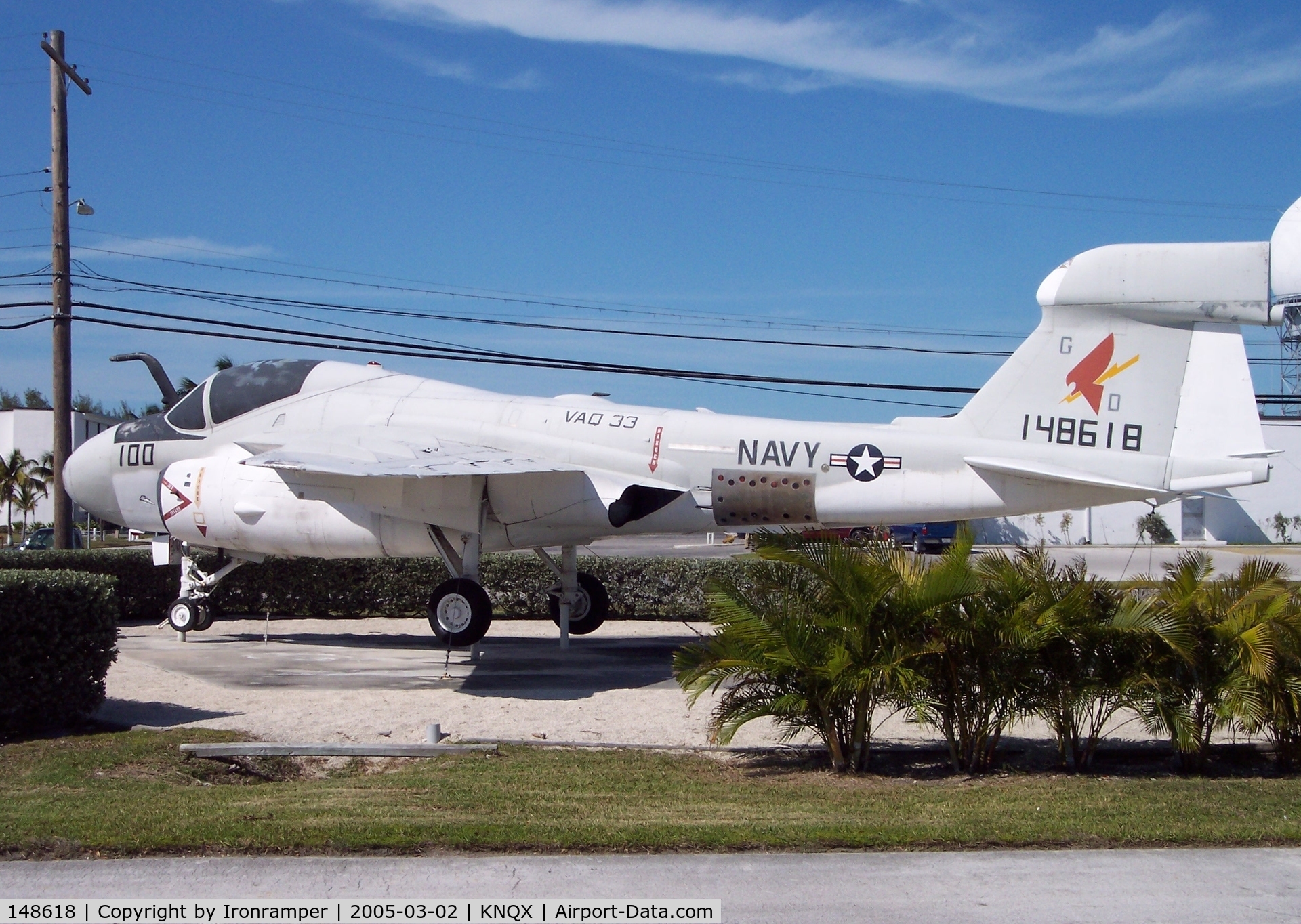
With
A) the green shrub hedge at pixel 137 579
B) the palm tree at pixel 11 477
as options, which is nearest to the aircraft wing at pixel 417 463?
the green shrub hedge at pixel 137 579

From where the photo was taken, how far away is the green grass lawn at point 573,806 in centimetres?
611

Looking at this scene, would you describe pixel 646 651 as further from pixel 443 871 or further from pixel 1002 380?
pixel 443 871

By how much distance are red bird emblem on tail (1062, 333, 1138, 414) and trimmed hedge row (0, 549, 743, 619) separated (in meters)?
8.00

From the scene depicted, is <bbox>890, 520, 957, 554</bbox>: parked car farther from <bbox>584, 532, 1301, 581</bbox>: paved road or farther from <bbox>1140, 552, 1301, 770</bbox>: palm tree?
<bbox>1140, 552, 1301, 770</bbox>: palm tree

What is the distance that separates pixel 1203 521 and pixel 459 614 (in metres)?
48.6

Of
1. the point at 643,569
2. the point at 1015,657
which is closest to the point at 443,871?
the point at 1015,657

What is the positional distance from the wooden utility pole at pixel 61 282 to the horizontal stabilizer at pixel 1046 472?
16.0 meters

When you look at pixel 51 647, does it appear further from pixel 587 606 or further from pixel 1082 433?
pixel 1082 433

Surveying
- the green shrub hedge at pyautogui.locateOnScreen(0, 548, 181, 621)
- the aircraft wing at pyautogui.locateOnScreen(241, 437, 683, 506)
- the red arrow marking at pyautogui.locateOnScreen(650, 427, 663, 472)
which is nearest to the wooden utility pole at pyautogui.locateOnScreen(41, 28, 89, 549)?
the green shrub hedge at pyautogui.locateOnScreen(0, 548, 181, 621)

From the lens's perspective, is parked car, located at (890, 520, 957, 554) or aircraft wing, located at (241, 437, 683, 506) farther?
parked car, located at (890, 520, 957, 554)


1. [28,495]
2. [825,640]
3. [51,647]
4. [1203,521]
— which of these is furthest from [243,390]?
[1203,521]

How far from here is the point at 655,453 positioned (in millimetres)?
14352

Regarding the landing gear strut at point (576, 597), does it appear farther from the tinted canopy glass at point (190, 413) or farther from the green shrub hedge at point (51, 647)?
the green shrub hedge at point (51, 647)

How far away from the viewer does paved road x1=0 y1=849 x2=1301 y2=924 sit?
208 inches
